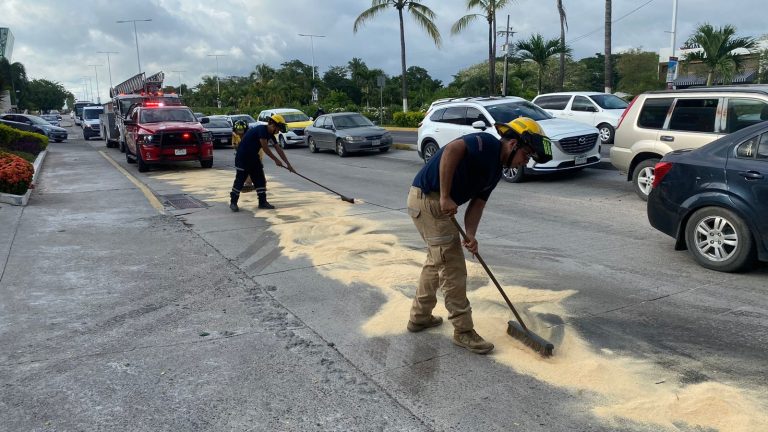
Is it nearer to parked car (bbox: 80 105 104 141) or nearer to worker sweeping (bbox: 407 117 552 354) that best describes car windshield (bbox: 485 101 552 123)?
worker sweeping (bbox: 407 117 552 354)

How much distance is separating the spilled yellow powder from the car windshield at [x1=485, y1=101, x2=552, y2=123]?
5038 mm

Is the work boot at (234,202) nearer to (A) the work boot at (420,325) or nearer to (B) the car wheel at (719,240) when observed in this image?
(A) the work boot at (420,325)

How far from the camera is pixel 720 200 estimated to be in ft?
17.7

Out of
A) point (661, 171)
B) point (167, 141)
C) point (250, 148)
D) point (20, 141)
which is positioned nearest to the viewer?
point (661, 171)

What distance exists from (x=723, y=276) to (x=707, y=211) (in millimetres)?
624

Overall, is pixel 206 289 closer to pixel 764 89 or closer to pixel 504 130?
pixel 504 130

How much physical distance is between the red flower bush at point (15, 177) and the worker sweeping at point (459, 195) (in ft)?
29.5

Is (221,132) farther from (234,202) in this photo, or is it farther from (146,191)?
(234,202)

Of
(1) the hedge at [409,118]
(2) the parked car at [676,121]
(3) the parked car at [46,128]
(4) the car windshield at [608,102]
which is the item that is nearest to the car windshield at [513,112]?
(2) the parked car at [676,121]

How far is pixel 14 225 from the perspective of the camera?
8.56 metres

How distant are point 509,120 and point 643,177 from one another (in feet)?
12.6

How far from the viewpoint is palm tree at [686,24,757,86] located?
23812mm

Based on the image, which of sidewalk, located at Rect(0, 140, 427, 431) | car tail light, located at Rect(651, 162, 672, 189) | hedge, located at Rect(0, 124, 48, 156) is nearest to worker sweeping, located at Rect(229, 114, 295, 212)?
sidewalk, located at Rect(0, 140, 427, 431)

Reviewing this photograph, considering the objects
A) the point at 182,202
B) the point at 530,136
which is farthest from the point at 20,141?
the point at 530,136
